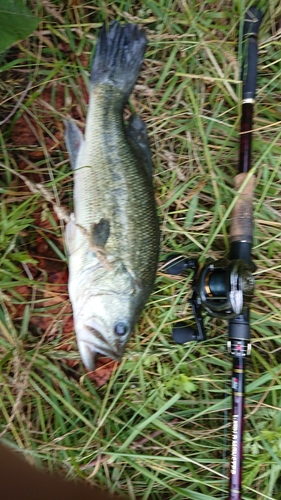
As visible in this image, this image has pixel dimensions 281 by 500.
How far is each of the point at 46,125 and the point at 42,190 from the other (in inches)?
15.3

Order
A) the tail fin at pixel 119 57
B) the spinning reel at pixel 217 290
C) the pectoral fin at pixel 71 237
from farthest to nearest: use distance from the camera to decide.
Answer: the tail fin at pixel 119 57 → the pectoral fin at pixel 71 237 → the spinning reel at pixel 217 290

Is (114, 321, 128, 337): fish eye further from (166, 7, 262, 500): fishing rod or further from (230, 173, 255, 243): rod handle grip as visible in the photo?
(230, 173, 255, 243): rod handle grip

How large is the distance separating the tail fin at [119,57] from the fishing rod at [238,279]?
521mm

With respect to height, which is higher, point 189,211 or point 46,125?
point 46,125

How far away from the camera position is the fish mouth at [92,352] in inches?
76.5

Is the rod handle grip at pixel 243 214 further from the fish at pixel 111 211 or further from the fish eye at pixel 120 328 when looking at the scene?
the fish eye at pixel 120 328

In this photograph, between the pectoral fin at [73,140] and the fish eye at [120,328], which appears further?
the pectoral fin at [73,140]

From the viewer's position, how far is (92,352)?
6.55ft

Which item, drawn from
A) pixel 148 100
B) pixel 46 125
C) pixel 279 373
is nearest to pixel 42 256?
pixel 46 125

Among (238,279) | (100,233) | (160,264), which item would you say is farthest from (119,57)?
(238,279)

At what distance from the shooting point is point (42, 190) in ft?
6.83

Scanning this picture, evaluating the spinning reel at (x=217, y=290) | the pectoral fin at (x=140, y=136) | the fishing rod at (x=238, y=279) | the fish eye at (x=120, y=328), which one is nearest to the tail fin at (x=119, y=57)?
the pectoral fin at (x=140, y=136)

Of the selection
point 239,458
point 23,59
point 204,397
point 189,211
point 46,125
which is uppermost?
point 23,59

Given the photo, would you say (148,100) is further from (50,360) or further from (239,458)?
(239,458)
